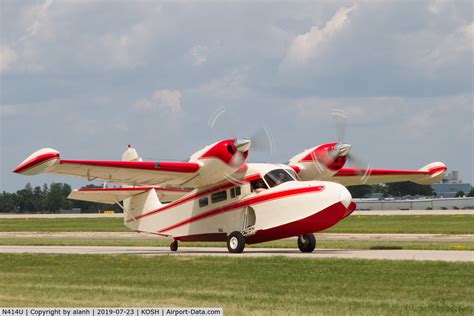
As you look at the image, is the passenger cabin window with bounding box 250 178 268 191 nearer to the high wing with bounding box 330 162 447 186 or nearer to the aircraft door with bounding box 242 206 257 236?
the aircraft door with bounding box 242 206 257 236

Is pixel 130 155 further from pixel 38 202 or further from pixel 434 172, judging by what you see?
pixel 38 202

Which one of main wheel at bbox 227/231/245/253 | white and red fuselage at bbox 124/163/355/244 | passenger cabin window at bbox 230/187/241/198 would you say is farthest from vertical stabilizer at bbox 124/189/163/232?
main wheel at bbox 227/231/245/253

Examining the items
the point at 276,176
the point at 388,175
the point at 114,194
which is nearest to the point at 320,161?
the point at 276,176

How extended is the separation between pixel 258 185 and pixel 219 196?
1.98 meters

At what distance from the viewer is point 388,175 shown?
34.3m

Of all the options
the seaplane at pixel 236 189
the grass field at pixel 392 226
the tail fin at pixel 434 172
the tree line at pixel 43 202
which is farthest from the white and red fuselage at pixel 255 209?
the tree line at pixel 43 202

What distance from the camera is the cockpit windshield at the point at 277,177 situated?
28203 millimetres

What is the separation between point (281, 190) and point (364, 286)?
11050 millimetres

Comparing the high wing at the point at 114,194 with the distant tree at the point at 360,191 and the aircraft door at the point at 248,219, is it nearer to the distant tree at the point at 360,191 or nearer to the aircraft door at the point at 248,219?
the aircraft door at the point at 248,219

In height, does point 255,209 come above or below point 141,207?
below

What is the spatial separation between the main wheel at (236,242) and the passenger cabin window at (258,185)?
1768 mm

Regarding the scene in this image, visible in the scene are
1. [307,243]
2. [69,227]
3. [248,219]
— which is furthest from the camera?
[69,227]

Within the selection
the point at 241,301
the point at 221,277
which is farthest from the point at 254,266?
the point at 241,301

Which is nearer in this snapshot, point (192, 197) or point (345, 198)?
point (345, 198)
